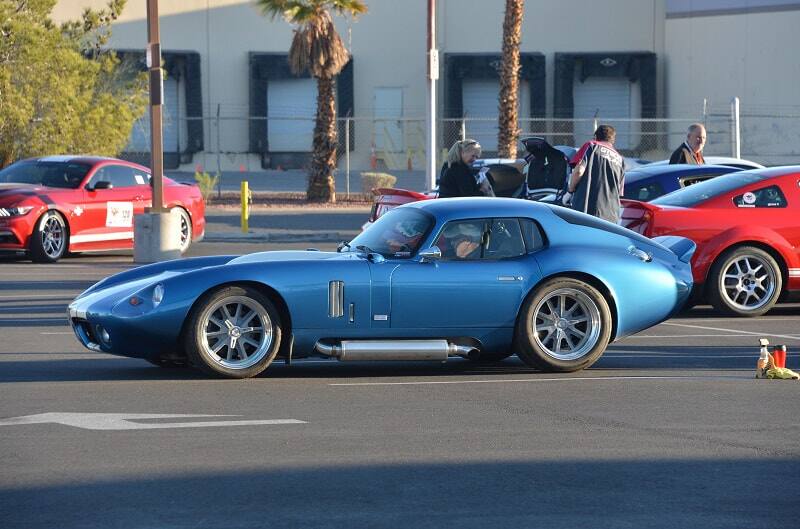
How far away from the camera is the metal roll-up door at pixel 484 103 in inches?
1817

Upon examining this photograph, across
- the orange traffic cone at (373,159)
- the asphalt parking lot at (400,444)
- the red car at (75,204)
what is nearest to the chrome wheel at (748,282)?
the asphalt parking lot at (400,444)

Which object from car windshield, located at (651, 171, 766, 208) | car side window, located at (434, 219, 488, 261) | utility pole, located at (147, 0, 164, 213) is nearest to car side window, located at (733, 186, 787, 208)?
car windshield, located at (651, 171, 766, 208)

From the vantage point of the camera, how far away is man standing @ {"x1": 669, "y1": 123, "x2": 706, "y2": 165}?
17594 mm

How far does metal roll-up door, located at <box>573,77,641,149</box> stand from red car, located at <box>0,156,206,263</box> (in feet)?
88.1

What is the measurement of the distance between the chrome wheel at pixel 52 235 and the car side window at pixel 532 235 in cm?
1066

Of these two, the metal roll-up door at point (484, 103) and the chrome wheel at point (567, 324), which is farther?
the metal roll-up door at point (484, 103)

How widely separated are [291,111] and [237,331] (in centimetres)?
3631

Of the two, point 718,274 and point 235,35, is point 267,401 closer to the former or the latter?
point 718,274

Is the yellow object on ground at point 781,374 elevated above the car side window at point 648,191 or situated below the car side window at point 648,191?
below

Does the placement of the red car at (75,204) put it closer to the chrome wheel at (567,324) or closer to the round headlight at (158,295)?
the round headlight at (158,295)

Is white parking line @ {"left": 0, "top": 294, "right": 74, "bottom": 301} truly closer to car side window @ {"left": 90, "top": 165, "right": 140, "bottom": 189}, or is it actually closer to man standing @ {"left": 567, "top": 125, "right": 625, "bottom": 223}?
car side window @ {"left": 90, "top": 165, "right": 140, "bottom": 189}

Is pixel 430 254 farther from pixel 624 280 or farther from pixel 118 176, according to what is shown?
pixel 118 176

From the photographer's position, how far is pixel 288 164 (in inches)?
1781

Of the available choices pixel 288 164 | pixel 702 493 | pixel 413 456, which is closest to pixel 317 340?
pixel 413 456
